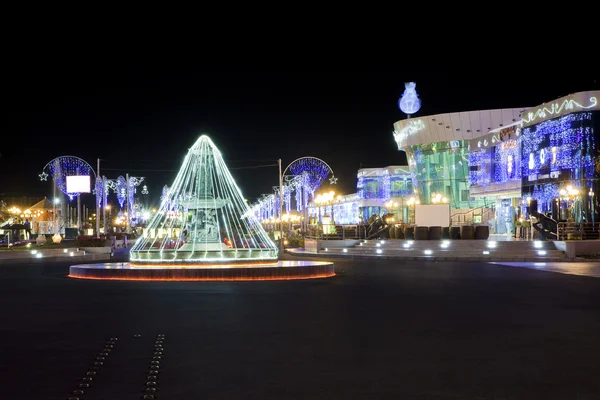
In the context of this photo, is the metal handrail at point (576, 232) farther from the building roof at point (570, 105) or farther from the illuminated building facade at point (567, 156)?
the building roof at point (570, 105)

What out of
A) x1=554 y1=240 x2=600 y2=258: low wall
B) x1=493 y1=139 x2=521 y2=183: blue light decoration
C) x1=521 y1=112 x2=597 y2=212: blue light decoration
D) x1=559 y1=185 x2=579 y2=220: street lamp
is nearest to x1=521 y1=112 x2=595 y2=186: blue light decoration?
x1=521 y1=112 x2=597 y2=212: blue light decoration

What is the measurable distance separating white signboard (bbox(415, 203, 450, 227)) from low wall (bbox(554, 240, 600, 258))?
14607mm

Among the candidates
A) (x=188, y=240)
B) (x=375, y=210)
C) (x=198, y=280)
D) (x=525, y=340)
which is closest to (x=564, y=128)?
(x=188, y=240)

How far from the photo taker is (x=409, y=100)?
85812 millimetres

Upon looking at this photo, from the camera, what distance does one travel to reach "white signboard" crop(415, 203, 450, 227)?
48.9 m

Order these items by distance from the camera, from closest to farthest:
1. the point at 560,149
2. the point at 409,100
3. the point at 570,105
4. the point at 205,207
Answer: the point at 205,207 → the point at 570,105 → the point at 560,149 → the point at 409,100

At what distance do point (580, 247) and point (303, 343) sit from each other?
27.3 metres

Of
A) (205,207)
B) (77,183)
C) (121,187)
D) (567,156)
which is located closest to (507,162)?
(567,156)

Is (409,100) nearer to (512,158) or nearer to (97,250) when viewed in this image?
(512,158)

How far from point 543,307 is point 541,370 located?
6.23 metres

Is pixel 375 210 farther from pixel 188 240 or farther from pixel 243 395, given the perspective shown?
pixel 243 395

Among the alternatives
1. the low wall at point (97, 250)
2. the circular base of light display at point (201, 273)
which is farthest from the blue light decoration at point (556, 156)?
the circular base of light display at point (201, 273)

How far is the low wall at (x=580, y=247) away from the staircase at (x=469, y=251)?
0.43m

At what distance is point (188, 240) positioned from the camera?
26.4 meters
